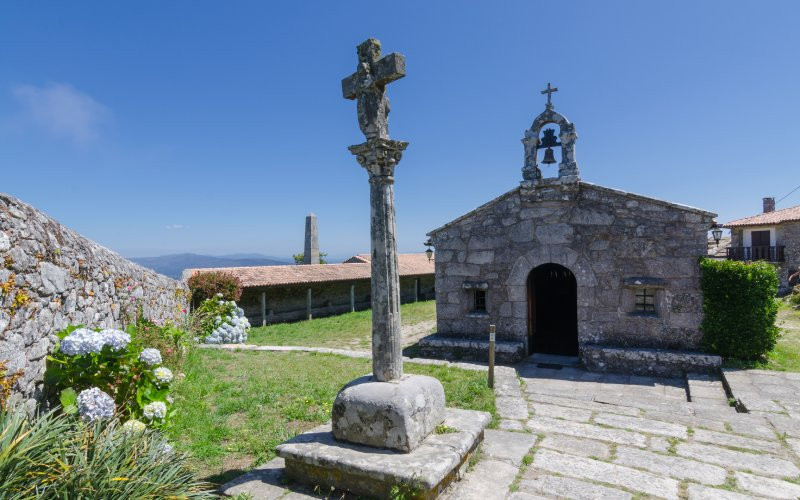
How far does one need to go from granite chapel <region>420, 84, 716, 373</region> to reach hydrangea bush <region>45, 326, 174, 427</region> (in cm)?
661

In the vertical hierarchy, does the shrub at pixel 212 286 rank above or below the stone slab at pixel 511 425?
above

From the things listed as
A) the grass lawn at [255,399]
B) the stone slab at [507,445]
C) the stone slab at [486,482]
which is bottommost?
the stone slab at [507,445]

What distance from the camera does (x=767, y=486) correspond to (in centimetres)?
375

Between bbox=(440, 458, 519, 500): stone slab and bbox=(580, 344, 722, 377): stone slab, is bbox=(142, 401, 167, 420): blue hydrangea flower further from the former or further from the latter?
bbox=(580, 344, 722, 377): stone slab

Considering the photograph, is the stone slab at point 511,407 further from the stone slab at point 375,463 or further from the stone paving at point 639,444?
the stone slab at point 375,463

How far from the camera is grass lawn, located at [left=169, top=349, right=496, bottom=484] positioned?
4.30 m

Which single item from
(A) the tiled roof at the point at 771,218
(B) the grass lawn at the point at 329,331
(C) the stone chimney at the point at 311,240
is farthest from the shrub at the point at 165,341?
(A) the tiled roof at the point at 771,218

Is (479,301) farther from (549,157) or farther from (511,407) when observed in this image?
(511,407)

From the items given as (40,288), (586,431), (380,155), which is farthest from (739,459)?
(40,288)

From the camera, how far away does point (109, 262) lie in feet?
20.4

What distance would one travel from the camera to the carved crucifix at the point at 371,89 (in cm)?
388

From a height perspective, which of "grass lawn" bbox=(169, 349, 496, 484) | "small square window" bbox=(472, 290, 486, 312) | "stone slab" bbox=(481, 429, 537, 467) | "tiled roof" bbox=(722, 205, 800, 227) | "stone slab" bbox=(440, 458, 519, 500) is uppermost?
"tiled roof" bbox=(722, 205, 800, 227)

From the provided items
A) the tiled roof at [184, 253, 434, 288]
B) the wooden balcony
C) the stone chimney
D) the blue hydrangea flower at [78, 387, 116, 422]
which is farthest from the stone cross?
the wooden balcony

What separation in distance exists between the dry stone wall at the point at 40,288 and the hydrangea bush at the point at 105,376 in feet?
0.51
